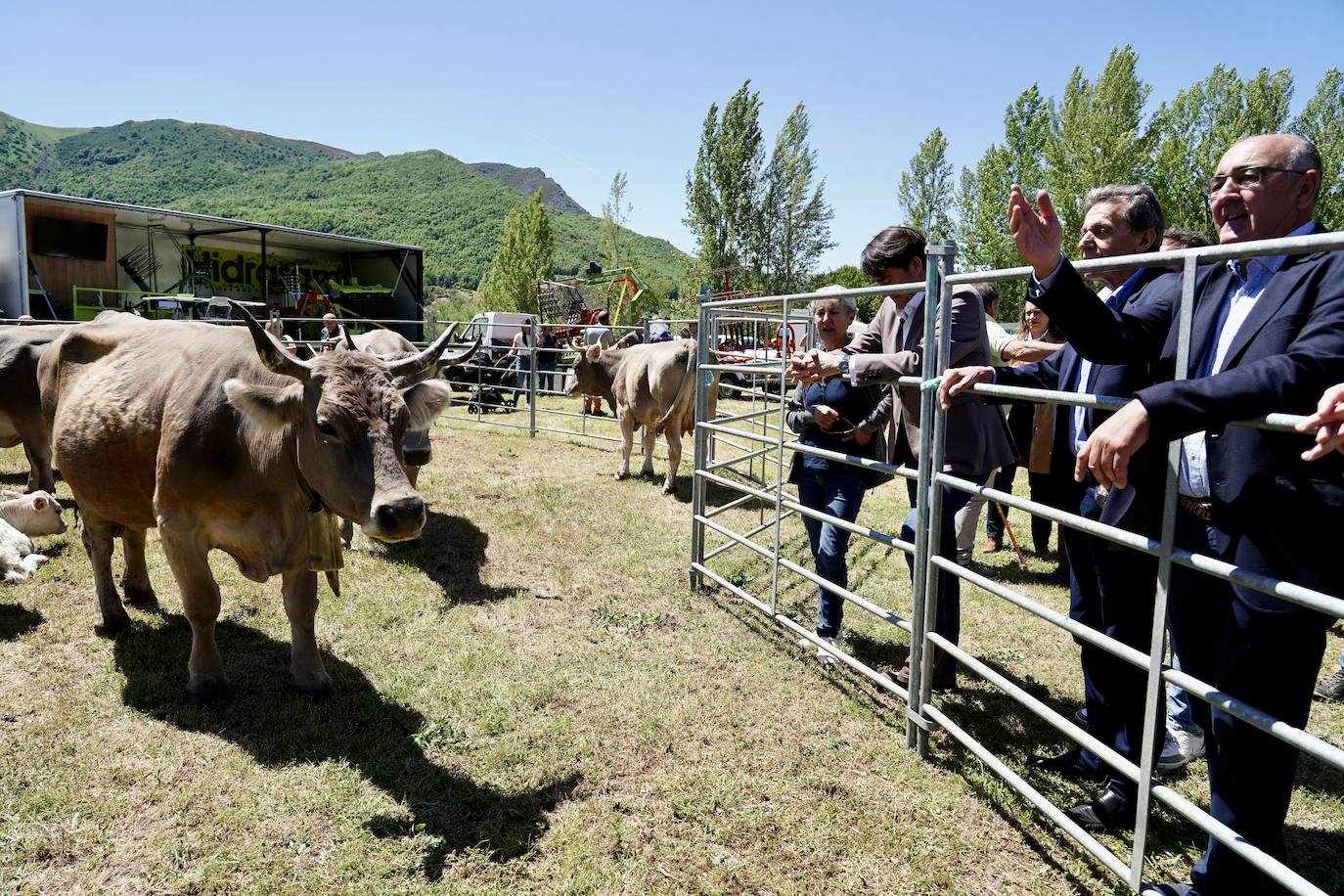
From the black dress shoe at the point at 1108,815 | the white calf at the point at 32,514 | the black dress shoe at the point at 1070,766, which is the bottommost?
the black dress shoe at the point at 1070,766

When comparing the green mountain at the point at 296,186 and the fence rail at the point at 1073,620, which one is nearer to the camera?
the fence rail at the point at 1073,620

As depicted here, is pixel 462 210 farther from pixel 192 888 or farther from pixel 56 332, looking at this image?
pixel 192 888

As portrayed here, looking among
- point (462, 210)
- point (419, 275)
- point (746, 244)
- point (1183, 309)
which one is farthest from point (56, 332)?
point (462, 210)

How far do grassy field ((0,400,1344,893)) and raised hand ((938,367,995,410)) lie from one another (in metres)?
1.57

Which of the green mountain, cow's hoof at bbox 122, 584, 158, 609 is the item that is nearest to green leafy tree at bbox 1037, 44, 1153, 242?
cow's hoof at bbox 122, 584, 158, 609

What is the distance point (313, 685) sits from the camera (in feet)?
11.8

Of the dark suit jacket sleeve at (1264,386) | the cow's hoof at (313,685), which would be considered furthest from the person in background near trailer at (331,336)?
the dark suit jacket sleeve at (1264,386)

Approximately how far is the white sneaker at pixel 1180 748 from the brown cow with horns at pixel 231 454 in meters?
3.17

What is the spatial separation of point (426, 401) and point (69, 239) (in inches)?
706

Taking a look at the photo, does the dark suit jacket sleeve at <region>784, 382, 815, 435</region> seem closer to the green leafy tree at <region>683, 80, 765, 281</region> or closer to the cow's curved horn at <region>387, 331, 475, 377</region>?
the cow's curved horn at <region>387, 331, 475, 377</region>

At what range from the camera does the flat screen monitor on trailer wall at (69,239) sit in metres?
15.4

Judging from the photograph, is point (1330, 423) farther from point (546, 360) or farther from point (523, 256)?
point (523, 256)

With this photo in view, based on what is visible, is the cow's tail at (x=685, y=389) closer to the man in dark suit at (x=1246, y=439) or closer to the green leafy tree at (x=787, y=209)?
the man in dark suit at (x=1246, y=439)

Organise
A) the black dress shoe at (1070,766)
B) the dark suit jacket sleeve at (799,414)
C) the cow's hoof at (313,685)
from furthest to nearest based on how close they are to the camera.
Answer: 1. the dark suit jacket sleeve at (799,414)
2. the cow's hoof at (313,685)
3. the black dress shoe at (1070,766)
